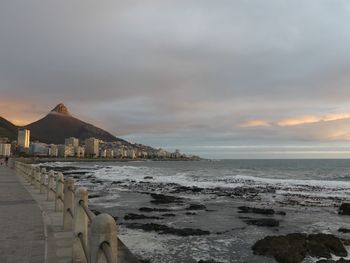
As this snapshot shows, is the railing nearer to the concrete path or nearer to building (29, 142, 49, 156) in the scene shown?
the concrete path

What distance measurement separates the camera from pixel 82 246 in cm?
569

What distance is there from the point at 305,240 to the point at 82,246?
905cm

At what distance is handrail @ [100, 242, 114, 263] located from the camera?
353 cm

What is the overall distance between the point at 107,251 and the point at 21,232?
5.04 meters

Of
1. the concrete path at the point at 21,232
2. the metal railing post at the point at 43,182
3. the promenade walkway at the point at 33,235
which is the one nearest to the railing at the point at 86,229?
the promenade walkway at the point at 33,235

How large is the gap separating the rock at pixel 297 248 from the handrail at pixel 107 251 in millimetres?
8328

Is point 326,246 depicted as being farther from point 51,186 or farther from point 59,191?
point 51,186

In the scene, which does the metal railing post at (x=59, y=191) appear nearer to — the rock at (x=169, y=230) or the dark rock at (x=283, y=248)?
the rock at (x=169, y=230)

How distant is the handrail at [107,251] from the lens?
3533 mm

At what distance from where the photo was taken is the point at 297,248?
11680 millimetres

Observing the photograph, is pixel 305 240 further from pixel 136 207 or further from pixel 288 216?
pixel 136 207

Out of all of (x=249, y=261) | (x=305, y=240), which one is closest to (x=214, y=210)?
(x=305, y=240)

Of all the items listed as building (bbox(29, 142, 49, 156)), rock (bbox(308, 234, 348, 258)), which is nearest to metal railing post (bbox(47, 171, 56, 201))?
Result: rock (bbox(308, 234, 348, 258))

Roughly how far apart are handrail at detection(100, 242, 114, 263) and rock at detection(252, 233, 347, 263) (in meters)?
8.33
